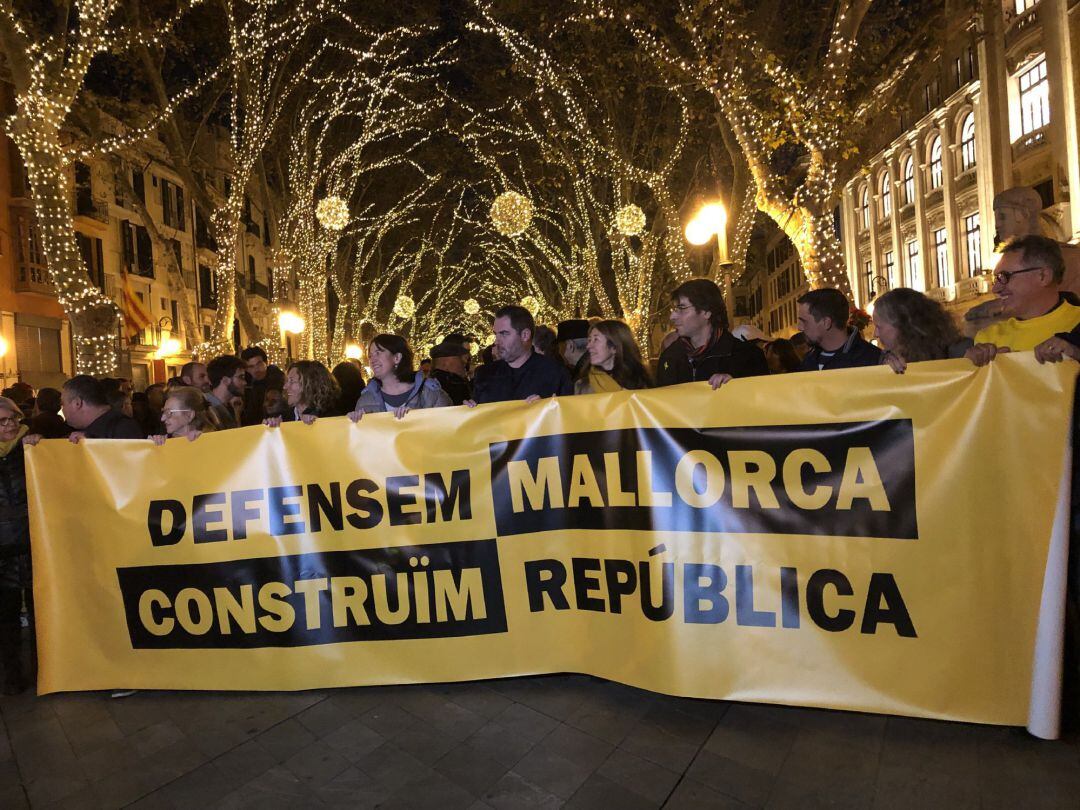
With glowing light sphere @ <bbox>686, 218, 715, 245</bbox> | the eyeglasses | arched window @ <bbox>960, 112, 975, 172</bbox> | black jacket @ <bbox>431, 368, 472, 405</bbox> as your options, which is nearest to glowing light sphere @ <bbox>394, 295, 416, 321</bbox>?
glowing light sphere @ <bbox>686, 218, 715, 245</bbox>

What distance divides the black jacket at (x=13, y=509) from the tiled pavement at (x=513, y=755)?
950 millimetres

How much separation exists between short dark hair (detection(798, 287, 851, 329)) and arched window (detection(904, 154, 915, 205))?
127ft

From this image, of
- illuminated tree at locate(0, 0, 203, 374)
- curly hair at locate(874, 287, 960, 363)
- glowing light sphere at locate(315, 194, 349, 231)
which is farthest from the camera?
glowing light sphere at locate(315, 194, 349, 231)

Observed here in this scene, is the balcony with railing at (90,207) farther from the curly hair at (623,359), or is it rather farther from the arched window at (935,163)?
the arched window at (935,163)

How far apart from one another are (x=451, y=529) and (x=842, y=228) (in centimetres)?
4845

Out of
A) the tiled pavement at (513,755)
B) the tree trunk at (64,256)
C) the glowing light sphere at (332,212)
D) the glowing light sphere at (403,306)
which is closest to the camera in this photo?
the tiled pavement at (513,755)

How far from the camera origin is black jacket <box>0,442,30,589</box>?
4.95m

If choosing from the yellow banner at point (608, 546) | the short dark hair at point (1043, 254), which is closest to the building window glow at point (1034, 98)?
the short dark hair at point (1043, 254)

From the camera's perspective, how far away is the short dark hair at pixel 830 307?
467 cm

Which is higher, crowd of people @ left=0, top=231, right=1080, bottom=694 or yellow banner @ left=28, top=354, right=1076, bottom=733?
crowd of people @ left=0, top=231, right=1080, bottom=694

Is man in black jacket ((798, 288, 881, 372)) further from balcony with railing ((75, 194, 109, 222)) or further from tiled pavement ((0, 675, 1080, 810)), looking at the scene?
balcony with railing ((75, 194, 109, 222))

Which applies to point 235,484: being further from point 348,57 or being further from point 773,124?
point 348,57

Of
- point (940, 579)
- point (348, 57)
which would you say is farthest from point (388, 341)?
point (348, 57)

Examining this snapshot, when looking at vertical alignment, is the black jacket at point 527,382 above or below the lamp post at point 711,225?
below
